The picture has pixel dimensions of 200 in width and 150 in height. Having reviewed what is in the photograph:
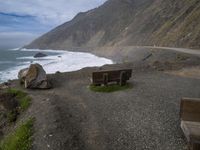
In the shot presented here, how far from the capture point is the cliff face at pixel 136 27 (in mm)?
47938

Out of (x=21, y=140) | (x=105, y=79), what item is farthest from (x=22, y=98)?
(x=21, y=140)

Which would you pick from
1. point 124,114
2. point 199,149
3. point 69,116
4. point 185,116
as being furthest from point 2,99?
point 199,149

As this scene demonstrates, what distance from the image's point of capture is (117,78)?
14.4 meters

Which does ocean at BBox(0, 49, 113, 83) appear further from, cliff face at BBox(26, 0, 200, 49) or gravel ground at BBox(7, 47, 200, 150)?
gravel ground at BBox(7, 47, 200, 150)

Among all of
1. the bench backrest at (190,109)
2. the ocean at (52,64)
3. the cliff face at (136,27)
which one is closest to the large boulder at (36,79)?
the bench backrest at (190,109)

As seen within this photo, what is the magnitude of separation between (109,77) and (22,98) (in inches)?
182

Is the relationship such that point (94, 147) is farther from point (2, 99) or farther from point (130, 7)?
point (130, 7)

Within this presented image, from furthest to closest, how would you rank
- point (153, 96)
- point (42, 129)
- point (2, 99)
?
point (2, 99) → point (153, 96) → point (42, 129)

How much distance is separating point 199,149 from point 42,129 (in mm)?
5080

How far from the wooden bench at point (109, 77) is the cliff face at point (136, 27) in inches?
964

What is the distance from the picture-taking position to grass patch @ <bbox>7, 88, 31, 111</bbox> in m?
12.3

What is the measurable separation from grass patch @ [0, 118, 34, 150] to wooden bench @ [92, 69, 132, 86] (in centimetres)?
517

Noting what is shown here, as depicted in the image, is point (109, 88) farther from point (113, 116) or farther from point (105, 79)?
point (113, 116)

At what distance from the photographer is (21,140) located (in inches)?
337
